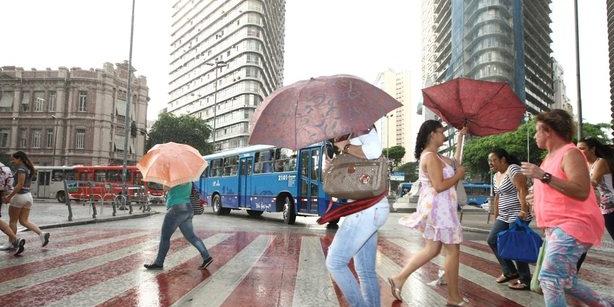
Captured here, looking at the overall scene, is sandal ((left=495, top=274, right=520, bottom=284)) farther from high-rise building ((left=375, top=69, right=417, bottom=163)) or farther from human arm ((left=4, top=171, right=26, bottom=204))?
high-rise building ((left=375, top=69, right=417, bottom=163))

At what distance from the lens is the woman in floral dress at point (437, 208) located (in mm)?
4332

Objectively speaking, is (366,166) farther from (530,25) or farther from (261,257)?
(530,25)

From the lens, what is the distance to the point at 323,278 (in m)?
5.89

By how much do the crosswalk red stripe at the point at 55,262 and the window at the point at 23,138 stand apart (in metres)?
49.0

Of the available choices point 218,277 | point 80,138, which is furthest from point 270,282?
point 80,138

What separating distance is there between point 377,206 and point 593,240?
146 cm

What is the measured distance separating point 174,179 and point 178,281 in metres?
1.35

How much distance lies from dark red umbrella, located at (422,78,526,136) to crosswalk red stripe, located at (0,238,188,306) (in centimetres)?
434

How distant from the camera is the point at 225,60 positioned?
9206cm

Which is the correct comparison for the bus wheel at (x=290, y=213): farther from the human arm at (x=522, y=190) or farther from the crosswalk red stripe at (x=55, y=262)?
the human arm at (x=522, y=190)

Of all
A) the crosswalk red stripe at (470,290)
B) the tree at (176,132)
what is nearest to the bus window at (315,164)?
the crosswalk red stripe at (470,290)

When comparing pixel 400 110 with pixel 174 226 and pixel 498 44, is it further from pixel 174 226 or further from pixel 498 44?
pixel 174 226

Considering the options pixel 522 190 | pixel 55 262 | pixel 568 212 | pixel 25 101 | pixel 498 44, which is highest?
pixel 498 44

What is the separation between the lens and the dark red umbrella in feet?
16.9
